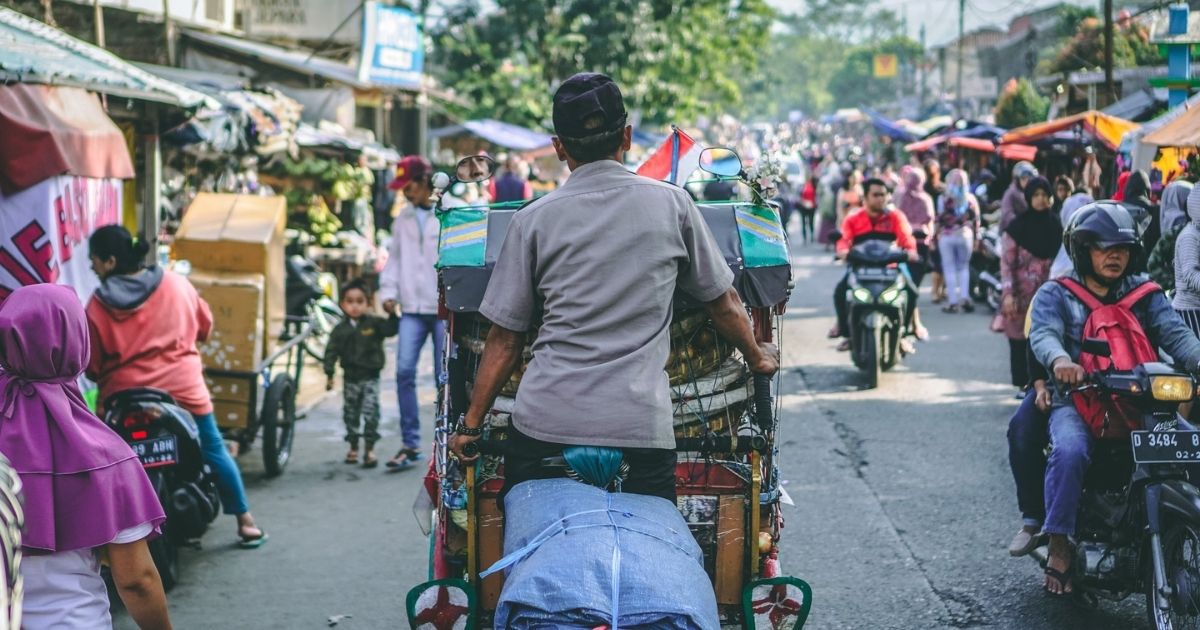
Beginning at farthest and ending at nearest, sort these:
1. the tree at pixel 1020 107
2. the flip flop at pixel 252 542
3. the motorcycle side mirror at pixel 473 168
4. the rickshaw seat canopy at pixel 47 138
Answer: the tree at pixel 1020 107 < the rickshaw seat canopy at pixel 47 138 < the flip flop at pixel 252 542 < the motorcycle side mirror at pixel 473 168

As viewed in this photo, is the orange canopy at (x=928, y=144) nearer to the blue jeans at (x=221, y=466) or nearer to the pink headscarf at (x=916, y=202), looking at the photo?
the pink headscarf at (x=916, y=202)

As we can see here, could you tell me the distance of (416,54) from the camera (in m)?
20.1

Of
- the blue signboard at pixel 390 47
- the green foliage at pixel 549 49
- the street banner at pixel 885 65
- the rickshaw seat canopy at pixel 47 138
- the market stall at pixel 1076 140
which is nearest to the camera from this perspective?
the rickshaw seat canopy at pixel 47 138

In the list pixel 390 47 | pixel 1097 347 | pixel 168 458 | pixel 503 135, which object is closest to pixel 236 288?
pixel 168 458

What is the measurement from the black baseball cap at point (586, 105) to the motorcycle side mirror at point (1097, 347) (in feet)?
8.22

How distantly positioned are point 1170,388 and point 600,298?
2589 mm

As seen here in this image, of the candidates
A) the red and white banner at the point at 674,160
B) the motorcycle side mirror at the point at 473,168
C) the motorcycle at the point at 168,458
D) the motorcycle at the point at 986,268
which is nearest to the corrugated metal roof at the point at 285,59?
the motorcycle at the point at 986,268

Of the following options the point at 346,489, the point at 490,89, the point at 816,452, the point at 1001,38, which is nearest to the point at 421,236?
the point at 346,489

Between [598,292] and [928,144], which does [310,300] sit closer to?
[598,292]

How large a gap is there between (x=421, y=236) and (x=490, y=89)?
77.3 ft

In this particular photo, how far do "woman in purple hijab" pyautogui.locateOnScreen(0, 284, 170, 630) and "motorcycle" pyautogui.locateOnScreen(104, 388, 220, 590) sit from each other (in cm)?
255

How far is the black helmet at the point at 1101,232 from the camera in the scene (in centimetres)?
509

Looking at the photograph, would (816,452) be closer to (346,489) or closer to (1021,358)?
(1021,358)

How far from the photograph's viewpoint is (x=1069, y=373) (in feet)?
16.4
